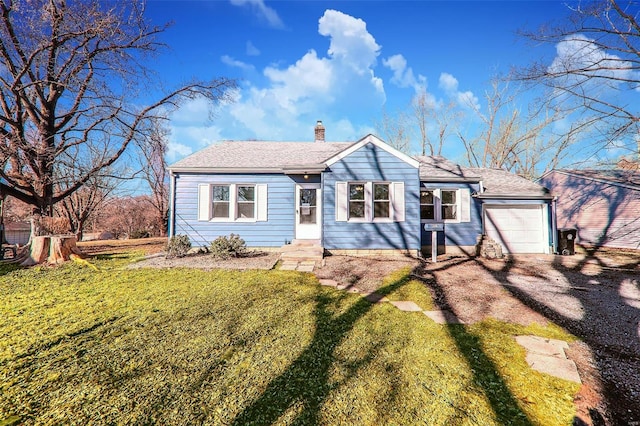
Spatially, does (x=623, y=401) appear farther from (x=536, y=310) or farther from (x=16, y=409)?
(x=16, y=409)

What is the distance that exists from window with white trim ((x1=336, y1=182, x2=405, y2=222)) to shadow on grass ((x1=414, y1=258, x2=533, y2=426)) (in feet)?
16.5

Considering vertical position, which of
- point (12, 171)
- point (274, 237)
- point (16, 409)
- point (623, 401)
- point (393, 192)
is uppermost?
point (12, 171)

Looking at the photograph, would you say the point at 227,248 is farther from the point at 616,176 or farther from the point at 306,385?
the point at 616,176

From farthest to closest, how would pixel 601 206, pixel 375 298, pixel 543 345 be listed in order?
pixel 601 206 → pixel 375 298 → pixel 543 345

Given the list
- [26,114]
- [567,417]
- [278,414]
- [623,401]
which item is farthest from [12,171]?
[623,401]

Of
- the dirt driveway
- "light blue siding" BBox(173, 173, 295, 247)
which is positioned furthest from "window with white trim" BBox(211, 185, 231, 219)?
the dirt driveway

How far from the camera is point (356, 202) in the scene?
8.97m

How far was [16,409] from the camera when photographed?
1.95 meters

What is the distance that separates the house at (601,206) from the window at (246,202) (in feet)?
48.3

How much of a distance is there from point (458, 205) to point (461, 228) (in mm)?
955

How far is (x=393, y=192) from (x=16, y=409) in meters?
8.73

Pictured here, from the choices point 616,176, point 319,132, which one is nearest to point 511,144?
point 616,176

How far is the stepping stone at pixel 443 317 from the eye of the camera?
3.76m

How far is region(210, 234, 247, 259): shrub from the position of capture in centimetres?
783
